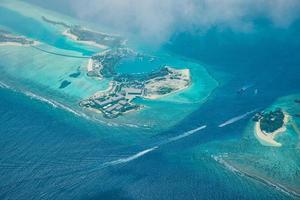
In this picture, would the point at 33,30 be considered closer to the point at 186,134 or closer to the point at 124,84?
the point at 124,84

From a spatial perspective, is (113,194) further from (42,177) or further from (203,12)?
(203,12)

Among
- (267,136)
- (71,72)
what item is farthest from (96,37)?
(267,136)

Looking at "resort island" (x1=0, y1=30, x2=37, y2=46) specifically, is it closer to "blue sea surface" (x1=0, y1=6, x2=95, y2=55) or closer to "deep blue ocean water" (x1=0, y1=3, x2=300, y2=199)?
"blue sea surface" (x1=0, y1=6, x2=95, y2=55)

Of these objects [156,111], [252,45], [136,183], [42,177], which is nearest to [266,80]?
[252,45]

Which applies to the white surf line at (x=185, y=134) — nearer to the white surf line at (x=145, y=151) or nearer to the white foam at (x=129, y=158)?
the white surf line at (x=145, y=151)

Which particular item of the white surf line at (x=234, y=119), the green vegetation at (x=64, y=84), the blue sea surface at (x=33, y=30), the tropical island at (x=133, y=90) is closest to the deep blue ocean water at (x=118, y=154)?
the white surf line at (x=234, y=119)

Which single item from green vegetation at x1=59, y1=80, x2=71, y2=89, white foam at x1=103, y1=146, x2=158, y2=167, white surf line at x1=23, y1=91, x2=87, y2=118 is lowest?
white foam at x1=103, y1=146, x2=158, y2=167

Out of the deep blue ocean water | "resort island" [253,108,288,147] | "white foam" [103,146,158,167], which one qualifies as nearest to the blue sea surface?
the deep blue ocean water

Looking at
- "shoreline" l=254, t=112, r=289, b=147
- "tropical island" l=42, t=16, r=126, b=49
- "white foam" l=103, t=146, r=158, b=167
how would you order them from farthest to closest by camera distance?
"tropical island" l=42, t=16, r=126, b=49 < "shoreline" l=254, t=112, r=289, b=147 < "white foam" l=103, t=146, r=158, b=167
